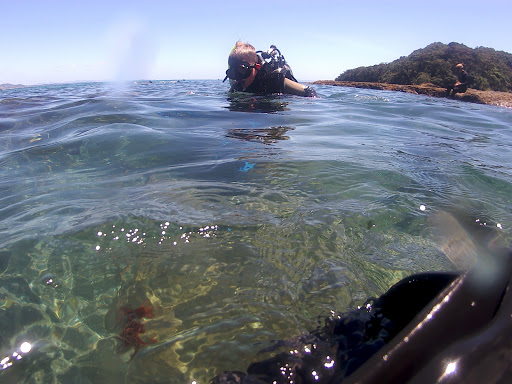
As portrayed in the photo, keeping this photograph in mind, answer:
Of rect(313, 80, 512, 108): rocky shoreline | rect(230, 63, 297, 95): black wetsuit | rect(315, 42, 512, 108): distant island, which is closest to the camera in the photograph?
rect(230, 63, 297, 95): black wetsuit

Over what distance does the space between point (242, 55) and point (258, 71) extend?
0.61 m

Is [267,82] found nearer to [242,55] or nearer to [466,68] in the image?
[242,55]

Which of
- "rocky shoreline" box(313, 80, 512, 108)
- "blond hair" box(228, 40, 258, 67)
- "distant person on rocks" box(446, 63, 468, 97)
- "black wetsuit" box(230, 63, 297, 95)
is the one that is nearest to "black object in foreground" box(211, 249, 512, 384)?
"blond hair" box(228, 40, 258, 67)

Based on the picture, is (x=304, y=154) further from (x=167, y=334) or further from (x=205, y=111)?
(x=205, y=111)

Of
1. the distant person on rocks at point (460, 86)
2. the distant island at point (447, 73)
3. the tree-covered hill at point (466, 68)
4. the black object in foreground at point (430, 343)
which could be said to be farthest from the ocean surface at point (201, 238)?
the tree-covered hill at point (466, 68)

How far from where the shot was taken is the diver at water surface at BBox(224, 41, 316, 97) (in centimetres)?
755

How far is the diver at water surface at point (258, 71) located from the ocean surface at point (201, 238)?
166 inches

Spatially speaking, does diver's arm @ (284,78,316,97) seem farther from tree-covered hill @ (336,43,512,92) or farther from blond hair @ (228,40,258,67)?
tree-covered hill @ (336,43,512,92)

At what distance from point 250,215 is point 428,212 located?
1.43 meters

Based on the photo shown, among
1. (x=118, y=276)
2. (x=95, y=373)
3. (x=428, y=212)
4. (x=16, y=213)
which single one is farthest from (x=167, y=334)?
(x=428, y=212)

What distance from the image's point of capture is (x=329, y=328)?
1312 millimetres

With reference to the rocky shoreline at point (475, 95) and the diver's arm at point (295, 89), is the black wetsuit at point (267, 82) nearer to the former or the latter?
the diver's arm at point (295, 89)

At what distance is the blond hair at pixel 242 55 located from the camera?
24.8 feet

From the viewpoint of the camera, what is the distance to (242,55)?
7555 millimetres
